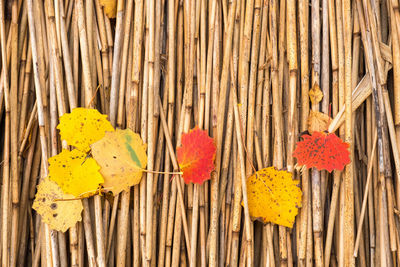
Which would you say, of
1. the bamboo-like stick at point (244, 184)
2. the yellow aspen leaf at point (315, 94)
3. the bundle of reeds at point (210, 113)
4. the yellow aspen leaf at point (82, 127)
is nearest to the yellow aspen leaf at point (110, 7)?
the bundle of reeds at point (210, 113)

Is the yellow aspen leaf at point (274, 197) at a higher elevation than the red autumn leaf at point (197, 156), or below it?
below

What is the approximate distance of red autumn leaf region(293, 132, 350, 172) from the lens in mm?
794

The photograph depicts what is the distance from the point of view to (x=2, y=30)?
860 mm

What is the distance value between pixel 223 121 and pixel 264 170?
0.14m

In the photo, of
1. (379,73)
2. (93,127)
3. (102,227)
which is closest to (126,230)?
(102,227)

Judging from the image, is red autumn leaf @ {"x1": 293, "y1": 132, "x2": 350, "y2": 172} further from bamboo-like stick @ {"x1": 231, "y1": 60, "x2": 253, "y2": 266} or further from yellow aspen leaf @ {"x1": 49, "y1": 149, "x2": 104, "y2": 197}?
yellow aspen leaf @ {"x1": 49, "y1": 149, "x2": 104, "y2": 197}

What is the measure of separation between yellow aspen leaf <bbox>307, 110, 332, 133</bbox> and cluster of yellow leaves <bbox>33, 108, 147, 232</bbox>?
1.23 feet

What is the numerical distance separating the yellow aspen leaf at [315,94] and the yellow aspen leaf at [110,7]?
48 centimetres

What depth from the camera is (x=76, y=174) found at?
2.61ft

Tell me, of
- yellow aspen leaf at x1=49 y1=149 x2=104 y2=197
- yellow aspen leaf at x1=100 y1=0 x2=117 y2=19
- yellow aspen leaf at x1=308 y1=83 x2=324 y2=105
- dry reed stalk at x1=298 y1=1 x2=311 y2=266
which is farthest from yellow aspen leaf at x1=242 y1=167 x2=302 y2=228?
yellow aspen leaf at x1=100 y1=0 x2=117 y2=19

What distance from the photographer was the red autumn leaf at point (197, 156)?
80cm

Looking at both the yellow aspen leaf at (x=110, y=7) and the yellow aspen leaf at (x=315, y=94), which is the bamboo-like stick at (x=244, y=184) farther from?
the yellow aspen leaf at (x=110, y=7)

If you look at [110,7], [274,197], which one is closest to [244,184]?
[274,197]

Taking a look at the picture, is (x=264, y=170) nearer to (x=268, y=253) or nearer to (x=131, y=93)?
(x=268, y=253)
